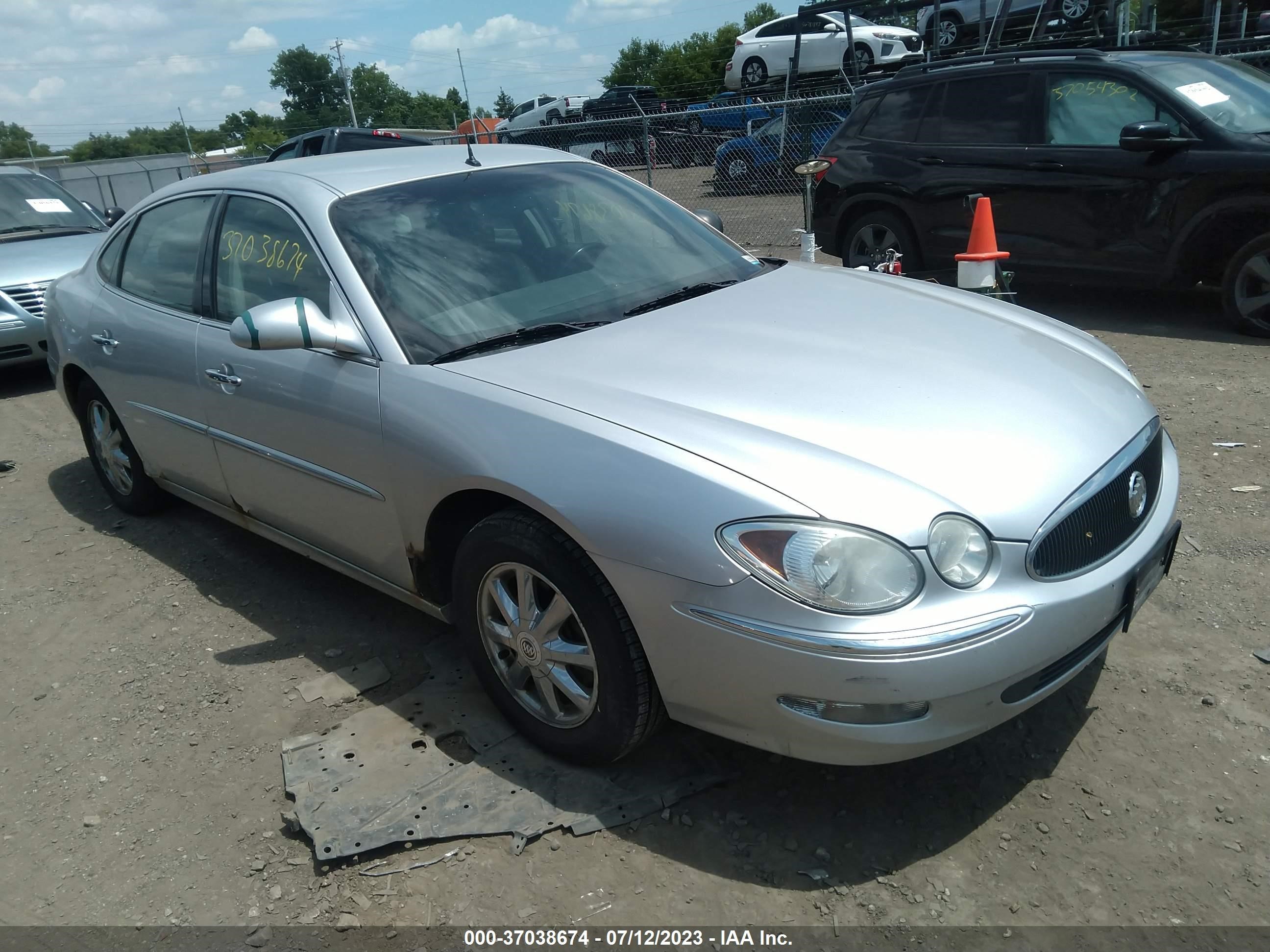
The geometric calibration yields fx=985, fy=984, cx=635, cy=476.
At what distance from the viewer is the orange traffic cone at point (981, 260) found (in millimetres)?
5047

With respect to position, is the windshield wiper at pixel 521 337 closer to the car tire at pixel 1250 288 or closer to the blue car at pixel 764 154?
the car tire at pixel 1250 288

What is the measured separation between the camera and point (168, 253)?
13.9ft

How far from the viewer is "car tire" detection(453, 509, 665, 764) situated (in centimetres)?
251

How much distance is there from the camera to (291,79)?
83375 millimetres

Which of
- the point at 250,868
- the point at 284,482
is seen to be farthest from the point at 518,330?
the point at 250,868

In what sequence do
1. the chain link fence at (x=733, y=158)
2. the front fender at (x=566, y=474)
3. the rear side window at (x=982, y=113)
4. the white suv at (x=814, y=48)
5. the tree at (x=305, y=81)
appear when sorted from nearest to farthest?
the front fender at (x=566, y=474), the rear side window at (x=982, y=113), the chain link fence at (x=733, y=158), the white suv at (x=814, y=48), the tree at (x=305, y=81)

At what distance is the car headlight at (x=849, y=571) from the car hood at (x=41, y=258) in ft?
24.9

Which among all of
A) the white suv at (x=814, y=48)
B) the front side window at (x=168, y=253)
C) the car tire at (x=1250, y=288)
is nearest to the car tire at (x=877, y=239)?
the car tire at (x=1250, y=288)

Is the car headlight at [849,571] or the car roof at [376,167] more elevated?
the car roof at [376,167]

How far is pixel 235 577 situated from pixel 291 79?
90235 mm

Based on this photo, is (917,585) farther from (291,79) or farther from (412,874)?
(291,79)

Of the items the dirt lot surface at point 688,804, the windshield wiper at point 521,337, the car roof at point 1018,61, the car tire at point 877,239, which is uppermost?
the car roof at point 1018,61

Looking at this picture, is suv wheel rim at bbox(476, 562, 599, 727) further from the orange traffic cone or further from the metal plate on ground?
the orange traffic cone

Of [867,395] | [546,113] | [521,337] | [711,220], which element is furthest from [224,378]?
[546,113]
